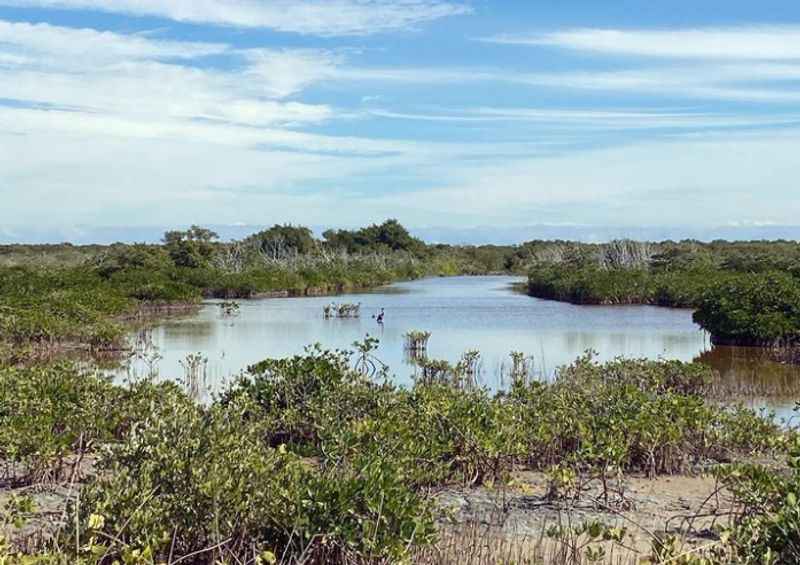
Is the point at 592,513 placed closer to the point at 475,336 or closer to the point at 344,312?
the point at 475,336

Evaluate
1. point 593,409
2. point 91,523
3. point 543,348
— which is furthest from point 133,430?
point 543,348

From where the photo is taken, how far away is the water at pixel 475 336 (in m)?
17.7

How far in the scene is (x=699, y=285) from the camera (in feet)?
112

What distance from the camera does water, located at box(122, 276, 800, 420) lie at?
17.7 metres

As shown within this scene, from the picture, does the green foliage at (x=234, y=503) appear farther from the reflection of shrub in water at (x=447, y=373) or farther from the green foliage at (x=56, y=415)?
the reflection of shrub in water at (x=447, y=373)

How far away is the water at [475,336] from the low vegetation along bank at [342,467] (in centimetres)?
504

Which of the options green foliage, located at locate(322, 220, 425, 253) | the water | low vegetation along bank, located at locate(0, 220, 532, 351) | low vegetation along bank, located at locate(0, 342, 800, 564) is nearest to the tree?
low vegetation along bank, located at locate(0, 220, 532, 351)

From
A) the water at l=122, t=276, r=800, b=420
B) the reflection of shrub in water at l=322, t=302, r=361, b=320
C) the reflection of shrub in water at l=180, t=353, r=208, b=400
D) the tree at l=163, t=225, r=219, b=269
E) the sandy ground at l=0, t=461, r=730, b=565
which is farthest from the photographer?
the tree at l=163, t=225, r=219, b=269

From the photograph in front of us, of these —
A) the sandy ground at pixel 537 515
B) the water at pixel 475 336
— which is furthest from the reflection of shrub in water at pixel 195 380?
the sandy ground at pixel 537 515

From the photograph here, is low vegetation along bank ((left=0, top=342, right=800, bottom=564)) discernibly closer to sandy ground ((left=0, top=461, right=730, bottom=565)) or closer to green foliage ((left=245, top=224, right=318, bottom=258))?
sandy ground ((left=0, top=461, right=730, bottom=565))

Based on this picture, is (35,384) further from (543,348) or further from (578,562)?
(543,348)

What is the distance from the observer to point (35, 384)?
884cm

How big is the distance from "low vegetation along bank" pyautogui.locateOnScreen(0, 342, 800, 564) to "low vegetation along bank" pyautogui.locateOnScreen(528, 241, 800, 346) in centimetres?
939

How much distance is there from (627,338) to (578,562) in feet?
60.7
